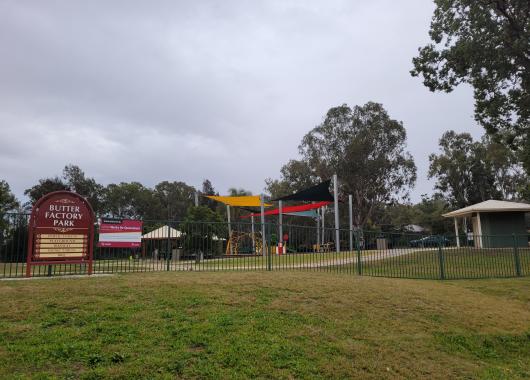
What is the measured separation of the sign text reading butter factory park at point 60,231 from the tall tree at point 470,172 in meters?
51.2

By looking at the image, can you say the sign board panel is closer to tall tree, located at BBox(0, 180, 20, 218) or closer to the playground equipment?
the playground equipment

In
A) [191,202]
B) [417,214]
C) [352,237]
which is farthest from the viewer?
[191,202]

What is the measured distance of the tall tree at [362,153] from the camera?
153 ft

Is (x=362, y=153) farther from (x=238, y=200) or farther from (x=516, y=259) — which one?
(x=516, y=259)

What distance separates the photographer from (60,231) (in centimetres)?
1010

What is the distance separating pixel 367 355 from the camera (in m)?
6.09

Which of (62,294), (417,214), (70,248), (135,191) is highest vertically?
(135,191)

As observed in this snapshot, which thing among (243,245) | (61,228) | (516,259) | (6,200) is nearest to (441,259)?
(516,259)

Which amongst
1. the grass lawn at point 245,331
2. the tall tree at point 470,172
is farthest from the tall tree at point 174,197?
the grass lawn at point 245,331

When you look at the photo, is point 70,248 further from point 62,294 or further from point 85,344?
point 85,344

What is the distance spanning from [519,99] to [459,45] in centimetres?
407

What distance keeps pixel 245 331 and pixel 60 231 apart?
600cm

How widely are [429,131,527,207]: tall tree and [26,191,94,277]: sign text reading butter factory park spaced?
51.2 meters

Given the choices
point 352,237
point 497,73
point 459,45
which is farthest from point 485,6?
point 352,237
